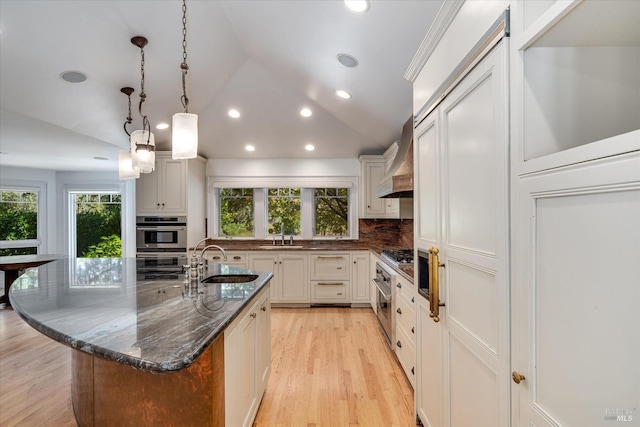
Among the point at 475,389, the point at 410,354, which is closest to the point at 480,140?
the point at 475,389

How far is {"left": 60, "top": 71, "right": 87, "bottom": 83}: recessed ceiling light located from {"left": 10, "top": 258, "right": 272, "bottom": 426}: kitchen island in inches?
81.8

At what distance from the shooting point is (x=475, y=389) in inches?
51.5

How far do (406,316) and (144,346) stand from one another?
199cm

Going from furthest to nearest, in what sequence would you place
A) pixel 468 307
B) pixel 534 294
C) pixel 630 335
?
pixel 468 307, pixel 534 294, pixel 630 335

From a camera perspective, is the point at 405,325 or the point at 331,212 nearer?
the point at 405,325

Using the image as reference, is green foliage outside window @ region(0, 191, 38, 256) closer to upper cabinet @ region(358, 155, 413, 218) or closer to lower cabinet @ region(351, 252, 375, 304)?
lower cabinet @ region(351, 252, 375, 304)

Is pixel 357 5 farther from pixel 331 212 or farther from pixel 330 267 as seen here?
pixel 331 212

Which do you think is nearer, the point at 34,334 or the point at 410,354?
the point at 410,354

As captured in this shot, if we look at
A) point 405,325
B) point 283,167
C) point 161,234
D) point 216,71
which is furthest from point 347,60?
point 161,234

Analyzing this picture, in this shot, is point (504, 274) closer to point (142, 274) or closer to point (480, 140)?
point (480, 140)

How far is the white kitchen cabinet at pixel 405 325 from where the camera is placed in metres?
2.41

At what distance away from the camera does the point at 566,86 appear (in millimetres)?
964

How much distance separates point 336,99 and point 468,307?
9.57 feet

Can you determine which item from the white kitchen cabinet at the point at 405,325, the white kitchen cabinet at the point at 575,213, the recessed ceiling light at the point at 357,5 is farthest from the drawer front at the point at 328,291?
the white kitchen cabinet at the point at 575,213
